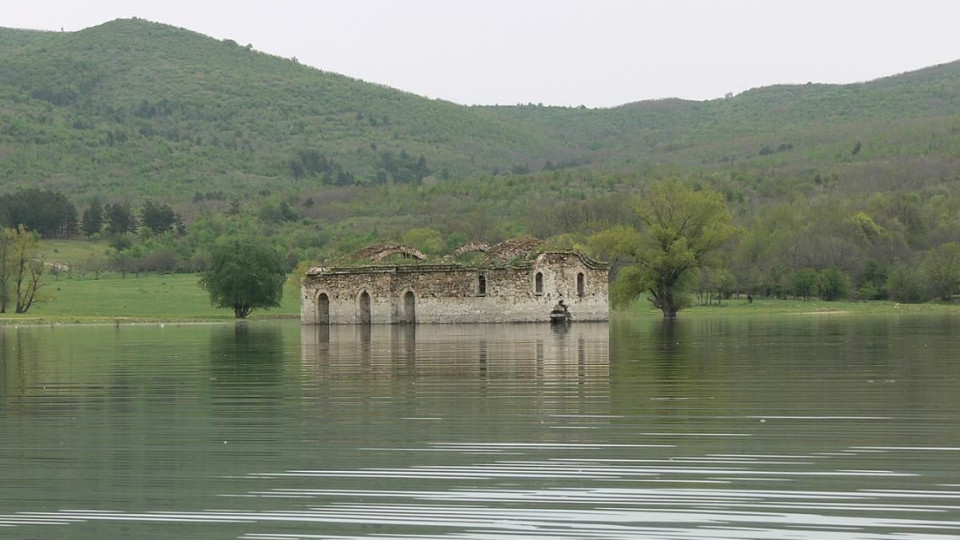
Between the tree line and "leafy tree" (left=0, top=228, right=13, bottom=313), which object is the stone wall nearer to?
"leafy tree" (left=0, top=228, right=13, bottom=313)

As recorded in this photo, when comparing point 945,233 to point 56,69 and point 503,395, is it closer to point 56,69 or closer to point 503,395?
point 503,395


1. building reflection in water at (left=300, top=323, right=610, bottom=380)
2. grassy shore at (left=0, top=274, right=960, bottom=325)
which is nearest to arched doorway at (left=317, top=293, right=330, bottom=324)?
grassy shore at (left=0, top=274, right=960, bottom=325)

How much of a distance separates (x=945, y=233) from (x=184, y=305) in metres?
46.5

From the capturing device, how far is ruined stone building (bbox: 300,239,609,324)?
58.8 meters

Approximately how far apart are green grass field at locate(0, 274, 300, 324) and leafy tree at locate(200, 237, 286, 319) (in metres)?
1.00

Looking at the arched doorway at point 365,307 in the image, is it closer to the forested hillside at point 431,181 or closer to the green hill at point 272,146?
the forested hillside at point 431,181

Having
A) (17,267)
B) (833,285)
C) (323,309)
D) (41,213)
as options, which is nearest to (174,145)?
(41,213)

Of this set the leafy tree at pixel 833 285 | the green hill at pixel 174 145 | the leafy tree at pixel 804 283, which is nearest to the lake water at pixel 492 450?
the leafy tree at pixel 804 283

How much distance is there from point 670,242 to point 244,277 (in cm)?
1935

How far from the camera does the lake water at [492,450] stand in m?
10.8

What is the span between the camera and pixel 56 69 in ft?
653

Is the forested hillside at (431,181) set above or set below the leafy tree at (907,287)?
above

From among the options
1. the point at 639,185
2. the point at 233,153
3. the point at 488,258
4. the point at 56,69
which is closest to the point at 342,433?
the point at 488,258

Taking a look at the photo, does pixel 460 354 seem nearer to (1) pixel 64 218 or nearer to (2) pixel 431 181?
(1) pixel 64 218
